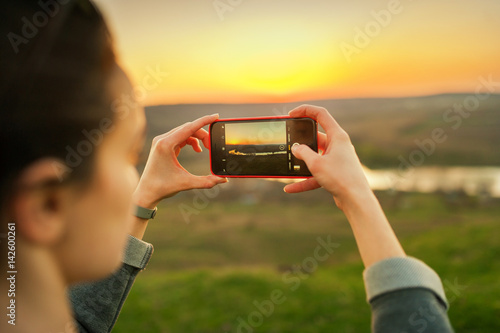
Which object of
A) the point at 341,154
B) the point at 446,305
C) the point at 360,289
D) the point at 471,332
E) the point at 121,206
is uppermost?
the point at 121,206

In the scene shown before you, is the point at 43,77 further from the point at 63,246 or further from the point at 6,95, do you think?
the point at 63,246

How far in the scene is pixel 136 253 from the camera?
0.93 metres

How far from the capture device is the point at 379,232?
69 centimetres

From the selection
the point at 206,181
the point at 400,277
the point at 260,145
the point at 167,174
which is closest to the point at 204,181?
the point at 206,181

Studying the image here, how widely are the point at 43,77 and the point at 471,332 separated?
147 inches

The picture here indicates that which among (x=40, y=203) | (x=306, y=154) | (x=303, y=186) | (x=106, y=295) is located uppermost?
(x=40, y=203)

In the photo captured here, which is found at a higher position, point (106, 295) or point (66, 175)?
point (66, 175)

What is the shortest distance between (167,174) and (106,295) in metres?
0.35

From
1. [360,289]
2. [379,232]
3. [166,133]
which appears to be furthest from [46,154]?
[360,289]

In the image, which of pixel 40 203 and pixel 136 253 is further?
pixel 136 253

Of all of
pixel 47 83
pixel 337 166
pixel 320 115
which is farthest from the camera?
pixel 320 115

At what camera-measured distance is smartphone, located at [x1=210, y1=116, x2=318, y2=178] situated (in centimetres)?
115

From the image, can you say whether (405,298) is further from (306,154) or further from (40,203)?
(40,203)

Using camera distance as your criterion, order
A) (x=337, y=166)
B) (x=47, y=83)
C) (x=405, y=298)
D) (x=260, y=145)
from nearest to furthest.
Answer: (x=47, y=83) → (x=405, y=298) → (x=337, y=166) → (x=260, y=145)
